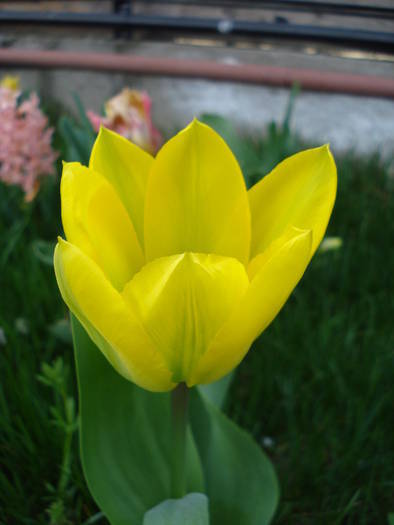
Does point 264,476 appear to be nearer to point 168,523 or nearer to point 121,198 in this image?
point 168,523

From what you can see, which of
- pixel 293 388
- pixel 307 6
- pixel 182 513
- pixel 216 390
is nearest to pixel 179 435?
pixel 182 513

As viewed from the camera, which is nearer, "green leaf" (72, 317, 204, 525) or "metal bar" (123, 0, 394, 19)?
"green leaf" (72, 317, 204, 525)

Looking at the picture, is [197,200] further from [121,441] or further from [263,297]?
[121,441]

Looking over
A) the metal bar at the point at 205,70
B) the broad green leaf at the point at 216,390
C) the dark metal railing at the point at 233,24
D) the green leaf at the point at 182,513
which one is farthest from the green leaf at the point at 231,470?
the dark metal railing at the point at 233,24

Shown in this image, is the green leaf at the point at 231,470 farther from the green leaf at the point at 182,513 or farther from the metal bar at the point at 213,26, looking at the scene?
the metal bar at the point at 213,26

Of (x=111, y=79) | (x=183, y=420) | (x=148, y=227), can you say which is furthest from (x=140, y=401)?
(x=111, y=79)

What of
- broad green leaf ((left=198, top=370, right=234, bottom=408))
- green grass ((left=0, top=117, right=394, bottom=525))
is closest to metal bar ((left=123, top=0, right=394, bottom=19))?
green grass ((left=0, top=117, right=394, bottom=525))

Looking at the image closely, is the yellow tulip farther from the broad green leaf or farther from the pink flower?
the pink flower
